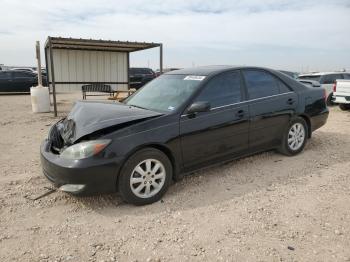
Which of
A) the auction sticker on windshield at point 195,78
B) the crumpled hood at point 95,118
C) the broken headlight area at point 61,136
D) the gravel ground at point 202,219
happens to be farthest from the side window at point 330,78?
the broken headlight area at point 61,136

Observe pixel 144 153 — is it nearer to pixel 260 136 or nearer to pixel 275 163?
pixel 260 136

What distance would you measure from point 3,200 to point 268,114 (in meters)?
3.76

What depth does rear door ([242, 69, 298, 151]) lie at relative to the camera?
4.78 m

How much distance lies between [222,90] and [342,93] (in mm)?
8616

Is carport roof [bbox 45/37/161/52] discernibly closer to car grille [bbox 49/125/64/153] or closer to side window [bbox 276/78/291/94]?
car grille [bbox 49/125/64/153]

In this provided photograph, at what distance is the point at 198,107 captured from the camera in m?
3.95

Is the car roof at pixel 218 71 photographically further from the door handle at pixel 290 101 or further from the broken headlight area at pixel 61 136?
the broken headlight area at pixel 61 136

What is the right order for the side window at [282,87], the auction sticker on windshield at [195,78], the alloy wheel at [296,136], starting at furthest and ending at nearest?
the alloy wheel at [296,136] < the side window at [282,87] < the auction sticker on windshield at [195,78]

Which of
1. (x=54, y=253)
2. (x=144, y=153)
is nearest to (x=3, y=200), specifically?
(x=54, y=253)

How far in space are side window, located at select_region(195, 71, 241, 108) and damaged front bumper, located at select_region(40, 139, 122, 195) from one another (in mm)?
1455

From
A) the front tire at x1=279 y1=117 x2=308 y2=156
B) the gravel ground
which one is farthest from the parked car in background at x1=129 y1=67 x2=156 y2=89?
the gravel ground

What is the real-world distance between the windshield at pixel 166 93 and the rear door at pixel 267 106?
951mm

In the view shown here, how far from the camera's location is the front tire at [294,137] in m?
5.30

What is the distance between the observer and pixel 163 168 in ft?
12.5
